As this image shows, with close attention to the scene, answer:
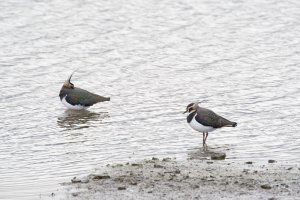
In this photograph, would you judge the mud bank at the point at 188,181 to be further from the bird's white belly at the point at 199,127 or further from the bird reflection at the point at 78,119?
the bird reflection at the point at 78,119

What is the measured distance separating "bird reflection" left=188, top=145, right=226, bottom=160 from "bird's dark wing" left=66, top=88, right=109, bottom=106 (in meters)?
5.48

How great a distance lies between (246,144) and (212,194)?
191 inches

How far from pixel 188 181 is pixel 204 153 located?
3400 millimetres

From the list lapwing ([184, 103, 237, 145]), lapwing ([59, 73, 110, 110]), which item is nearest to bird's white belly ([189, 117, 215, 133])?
lapwing ([184, 103, 237, 145])

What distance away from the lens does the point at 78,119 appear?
23703 millimetres

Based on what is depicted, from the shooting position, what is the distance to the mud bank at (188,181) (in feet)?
48.6

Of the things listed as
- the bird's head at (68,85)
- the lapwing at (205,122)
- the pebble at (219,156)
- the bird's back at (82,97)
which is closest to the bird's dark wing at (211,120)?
the lapwing at (205,122)

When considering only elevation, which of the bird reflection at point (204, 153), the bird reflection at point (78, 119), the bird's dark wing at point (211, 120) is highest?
the bird's dark wing at point (211, 120)

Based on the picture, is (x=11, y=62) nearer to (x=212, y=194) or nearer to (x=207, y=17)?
(x=207, y=17)

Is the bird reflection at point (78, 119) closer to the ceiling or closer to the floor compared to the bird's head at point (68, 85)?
closer to the floor

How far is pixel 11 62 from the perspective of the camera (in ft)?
91.8

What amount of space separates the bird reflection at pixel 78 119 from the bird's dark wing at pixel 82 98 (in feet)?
1.15

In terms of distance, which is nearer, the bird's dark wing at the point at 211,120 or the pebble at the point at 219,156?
the pebble at the point at 219,156

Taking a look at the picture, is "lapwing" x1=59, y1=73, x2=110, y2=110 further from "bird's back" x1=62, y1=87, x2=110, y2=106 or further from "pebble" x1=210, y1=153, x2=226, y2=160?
"pebble" x1=210, y1=153, x2=226, y2=160
